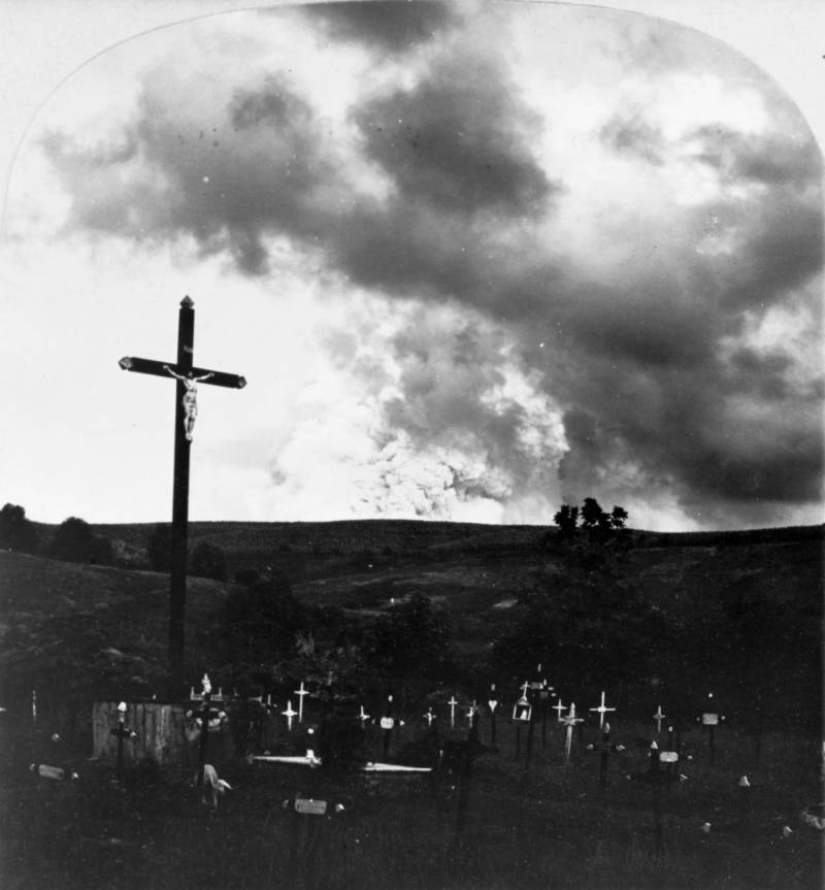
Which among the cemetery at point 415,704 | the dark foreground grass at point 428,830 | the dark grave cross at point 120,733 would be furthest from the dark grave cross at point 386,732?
the dark grave cross at point 120,733

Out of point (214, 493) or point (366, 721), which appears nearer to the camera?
point (366, 721)

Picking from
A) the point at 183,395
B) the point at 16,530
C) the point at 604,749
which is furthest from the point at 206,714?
the point at 604,749

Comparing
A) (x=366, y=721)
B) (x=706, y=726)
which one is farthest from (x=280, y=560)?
(x=706, y=726)

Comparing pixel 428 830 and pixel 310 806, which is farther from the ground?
pixel 310 806

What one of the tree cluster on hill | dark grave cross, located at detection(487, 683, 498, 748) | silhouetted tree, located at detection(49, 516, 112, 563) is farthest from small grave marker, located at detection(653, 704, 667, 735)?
silhouetted tree, located at detection(49, 516, 112, 563)

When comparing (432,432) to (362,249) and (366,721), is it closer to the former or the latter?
(362,249)

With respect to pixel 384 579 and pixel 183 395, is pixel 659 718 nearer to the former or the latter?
pixel 384 579

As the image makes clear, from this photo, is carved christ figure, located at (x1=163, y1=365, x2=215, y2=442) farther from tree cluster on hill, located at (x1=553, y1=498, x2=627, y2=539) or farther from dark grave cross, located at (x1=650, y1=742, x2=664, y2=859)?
dark grave cross, located at (x1=650, y1=742, x2=664, y2=859)

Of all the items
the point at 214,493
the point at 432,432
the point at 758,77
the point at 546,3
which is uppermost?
the point at 546,3

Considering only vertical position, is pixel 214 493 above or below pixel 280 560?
above
